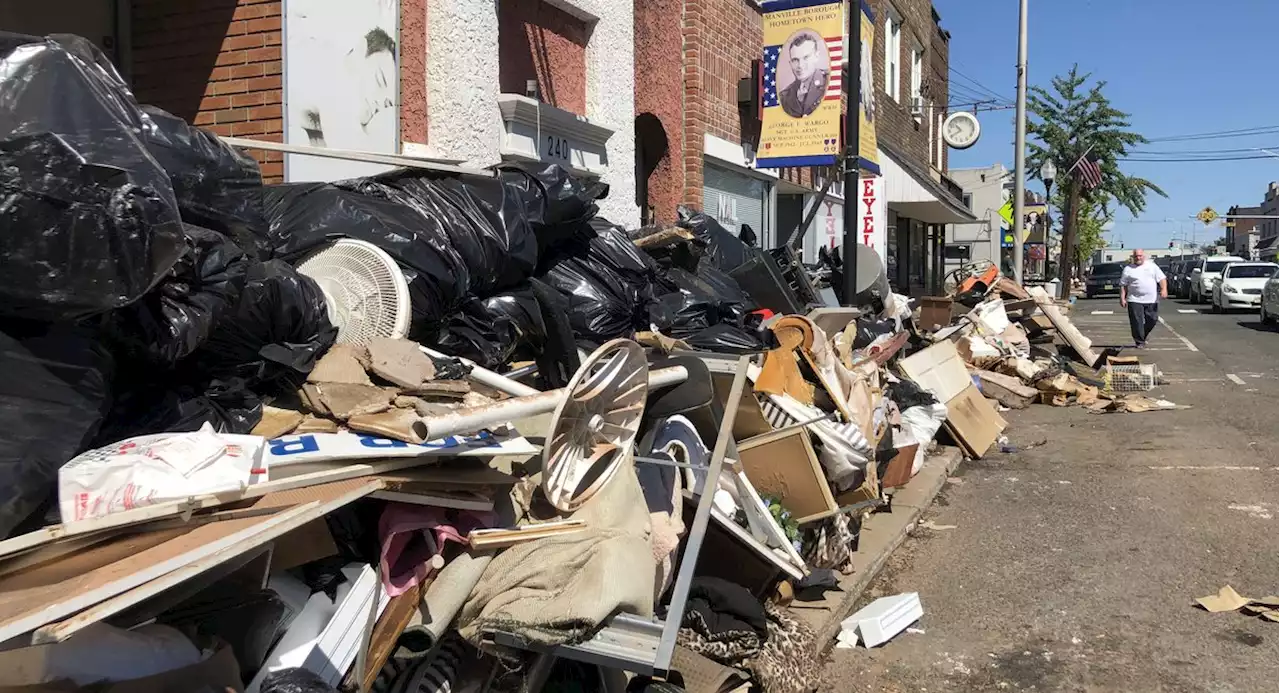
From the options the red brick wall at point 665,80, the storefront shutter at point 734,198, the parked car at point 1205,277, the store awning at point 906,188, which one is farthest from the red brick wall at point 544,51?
the parked car at point 1205,277

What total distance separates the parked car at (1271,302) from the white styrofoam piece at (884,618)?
Answer: 19491 millimetres

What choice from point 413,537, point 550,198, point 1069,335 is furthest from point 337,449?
point 1069,335

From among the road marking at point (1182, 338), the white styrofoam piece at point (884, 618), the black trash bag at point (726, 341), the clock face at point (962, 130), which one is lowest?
the white styrofoam piece at point (884, 618)

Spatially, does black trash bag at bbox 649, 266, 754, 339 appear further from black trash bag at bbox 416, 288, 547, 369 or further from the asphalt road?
the asphalt road

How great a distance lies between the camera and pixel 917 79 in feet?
66.9

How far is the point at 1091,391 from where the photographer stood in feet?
34.8

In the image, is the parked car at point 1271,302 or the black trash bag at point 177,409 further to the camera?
the parked car at point 1271,302

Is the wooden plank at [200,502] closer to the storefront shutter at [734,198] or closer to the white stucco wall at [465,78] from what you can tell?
the white stucco wall at [465,78]

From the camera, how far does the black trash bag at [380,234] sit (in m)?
3.63

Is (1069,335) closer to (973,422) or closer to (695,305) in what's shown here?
(973,422)

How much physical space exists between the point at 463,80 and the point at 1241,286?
89.3 feet

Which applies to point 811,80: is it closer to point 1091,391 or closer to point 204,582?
point 1091,391

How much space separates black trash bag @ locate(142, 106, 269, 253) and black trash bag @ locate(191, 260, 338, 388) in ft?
0.50

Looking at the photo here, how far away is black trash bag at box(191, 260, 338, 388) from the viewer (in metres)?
2.86
